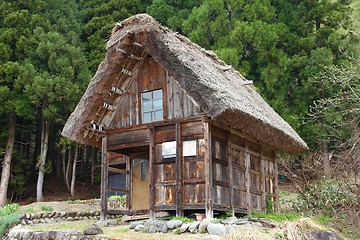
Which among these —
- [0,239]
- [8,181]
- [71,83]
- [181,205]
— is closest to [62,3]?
[71,83]

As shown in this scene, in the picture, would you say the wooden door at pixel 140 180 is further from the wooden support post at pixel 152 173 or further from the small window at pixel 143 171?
the wooden support post at pixel 152 173

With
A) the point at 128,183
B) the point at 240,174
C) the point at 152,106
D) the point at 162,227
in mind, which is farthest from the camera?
the point at 128,183

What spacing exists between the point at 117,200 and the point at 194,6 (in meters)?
13.9

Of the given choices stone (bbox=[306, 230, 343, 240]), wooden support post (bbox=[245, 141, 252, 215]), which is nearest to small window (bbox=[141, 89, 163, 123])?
wooden support post (bbox=[245, 141, 252, 215])

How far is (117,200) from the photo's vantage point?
778 inches

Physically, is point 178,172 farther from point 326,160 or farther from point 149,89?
point 326,160

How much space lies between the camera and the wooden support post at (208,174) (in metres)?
10.9

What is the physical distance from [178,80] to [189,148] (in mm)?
1944

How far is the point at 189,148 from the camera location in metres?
11.8

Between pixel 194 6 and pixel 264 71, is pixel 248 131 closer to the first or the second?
pixel 264 71

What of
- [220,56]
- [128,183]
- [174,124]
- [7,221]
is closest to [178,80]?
[174,124]

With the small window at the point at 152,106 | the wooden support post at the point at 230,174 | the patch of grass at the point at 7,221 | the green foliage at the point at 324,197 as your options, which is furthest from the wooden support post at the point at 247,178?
the patch of grass at the point at 7,221

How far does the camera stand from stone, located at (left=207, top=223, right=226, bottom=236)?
959cm

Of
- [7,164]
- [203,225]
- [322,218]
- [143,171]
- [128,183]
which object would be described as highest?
[7,164]
